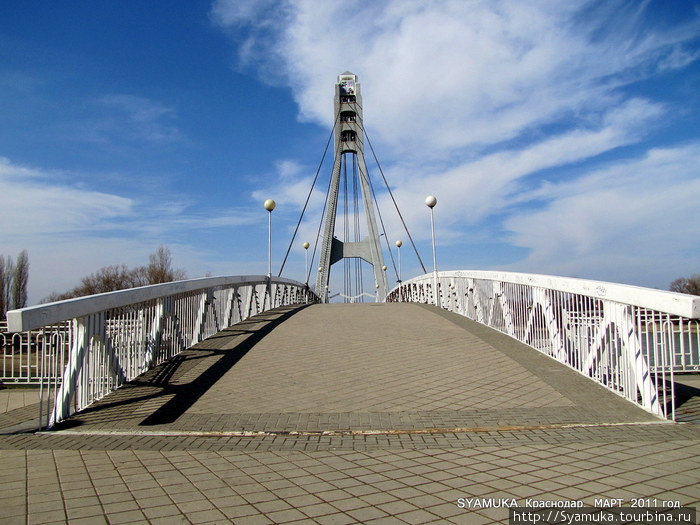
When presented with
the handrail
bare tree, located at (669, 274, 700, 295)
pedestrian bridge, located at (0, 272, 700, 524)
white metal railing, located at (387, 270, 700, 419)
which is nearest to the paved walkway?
pedestrian bridge, located at (0, 272, 700, 524)

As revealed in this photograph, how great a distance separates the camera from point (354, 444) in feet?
13.7

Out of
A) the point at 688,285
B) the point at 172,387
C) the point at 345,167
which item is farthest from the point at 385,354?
the point at 688,285

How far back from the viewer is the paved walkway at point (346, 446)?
9.70ft

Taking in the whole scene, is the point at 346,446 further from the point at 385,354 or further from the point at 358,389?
the point at 385,354

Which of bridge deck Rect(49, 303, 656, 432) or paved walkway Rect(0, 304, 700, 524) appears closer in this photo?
paved walkway Rect(0, 304, 700, 524)

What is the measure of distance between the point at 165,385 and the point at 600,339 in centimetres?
492

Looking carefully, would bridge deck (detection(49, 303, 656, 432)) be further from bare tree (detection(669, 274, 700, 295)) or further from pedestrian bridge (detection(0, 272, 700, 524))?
bare tree (detection(669, 274, 700, 295))

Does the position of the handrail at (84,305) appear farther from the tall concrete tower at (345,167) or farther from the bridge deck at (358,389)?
the tall concrete tower at (345,167)

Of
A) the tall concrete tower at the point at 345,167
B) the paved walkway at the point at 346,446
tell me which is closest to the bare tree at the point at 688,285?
the tall concrete tower at the point at 345,167

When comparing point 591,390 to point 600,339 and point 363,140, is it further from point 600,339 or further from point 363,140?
point 363,140

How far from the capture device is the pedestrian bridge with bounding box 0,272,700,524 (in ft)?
9.93

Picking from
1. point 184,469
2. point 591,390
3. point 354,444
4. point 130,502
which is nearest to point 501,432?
point 354,444

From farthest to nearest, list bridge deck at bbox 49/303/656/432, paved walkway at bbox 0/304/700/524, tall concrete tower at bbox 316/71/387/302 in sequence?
tall concrete tower at bbox 316/71/387/302, bridge deck at bbox 49/303/656/432, paved walkway at bbox 0/304/700/524

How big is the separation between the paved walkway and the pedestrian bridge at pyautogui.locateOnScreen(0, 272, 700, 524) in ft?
0.07
